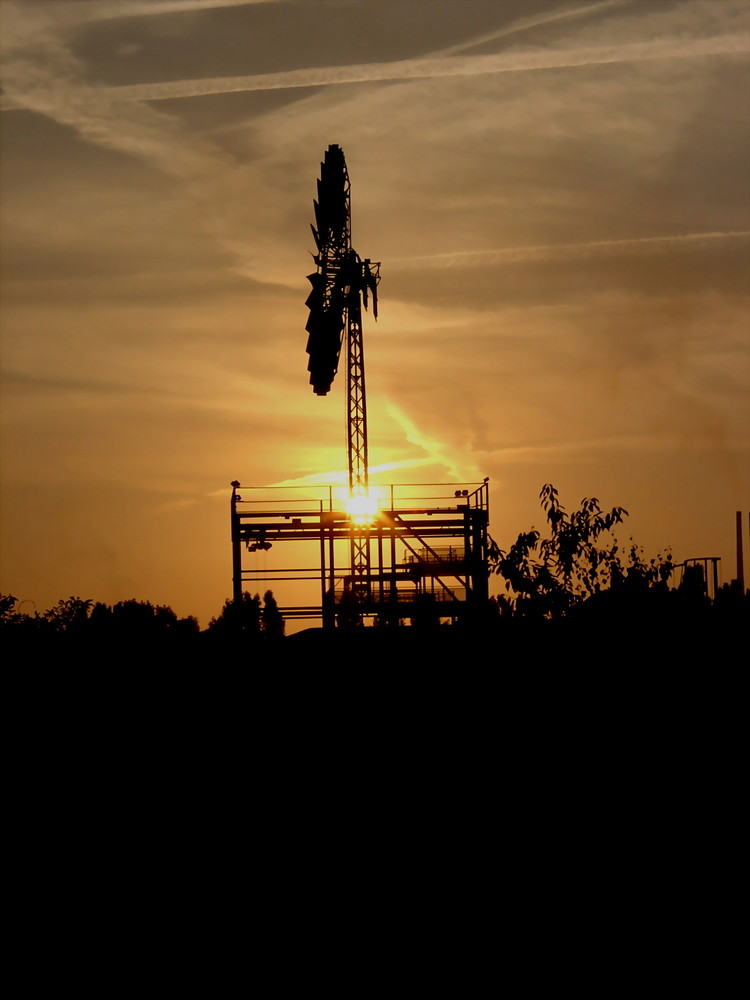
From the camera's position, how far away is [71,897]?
51.0 ft

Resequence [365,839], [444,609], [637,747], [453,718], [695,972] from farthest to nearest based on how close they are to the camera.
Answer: [444,609], [453,718], [637,747], [365,839], [695,972]

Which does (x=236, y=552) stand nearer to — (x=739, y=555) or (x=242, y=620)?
(x=242, y=620)

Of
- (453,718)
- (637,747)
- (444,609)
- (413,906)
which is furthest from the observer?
(444,609)

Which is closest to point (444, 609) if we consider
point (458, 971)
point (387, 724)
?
point (387, 724)

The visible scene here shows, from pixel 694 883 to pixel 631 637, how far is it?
4871 millimetres

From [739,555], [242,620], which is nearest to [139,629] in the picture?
[242,620]

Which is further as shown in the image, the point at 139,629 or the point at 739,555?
the point at 739,555

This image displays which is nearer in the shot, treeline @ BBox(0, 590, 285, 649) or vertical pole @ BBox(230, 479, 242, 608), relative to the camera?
treeline @ BBox(0, 590, 285, 649)

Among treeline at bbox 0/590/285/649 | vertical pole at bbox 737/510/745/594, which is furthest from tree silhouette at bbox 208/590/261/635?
vertical pole at bbox 737/510/745/594

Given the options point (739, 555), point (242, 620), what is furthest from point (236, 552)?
point (739, 555)

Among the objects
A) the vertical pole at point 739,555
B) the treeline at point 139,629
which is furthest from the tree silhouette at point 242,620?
the vertical pole at point 739,555

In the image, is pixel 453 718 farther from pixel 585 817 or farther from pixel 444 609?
pixel 444 609

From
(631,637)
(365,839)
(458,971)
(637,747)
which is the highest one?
(631,637)

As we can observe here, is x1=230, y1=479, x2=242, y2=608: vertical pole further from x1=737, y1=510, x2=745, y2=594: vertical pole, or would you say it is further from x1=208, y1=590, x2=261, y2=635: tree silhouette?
x1=737, y1=510, x2=745, y2=594: vertical pole
